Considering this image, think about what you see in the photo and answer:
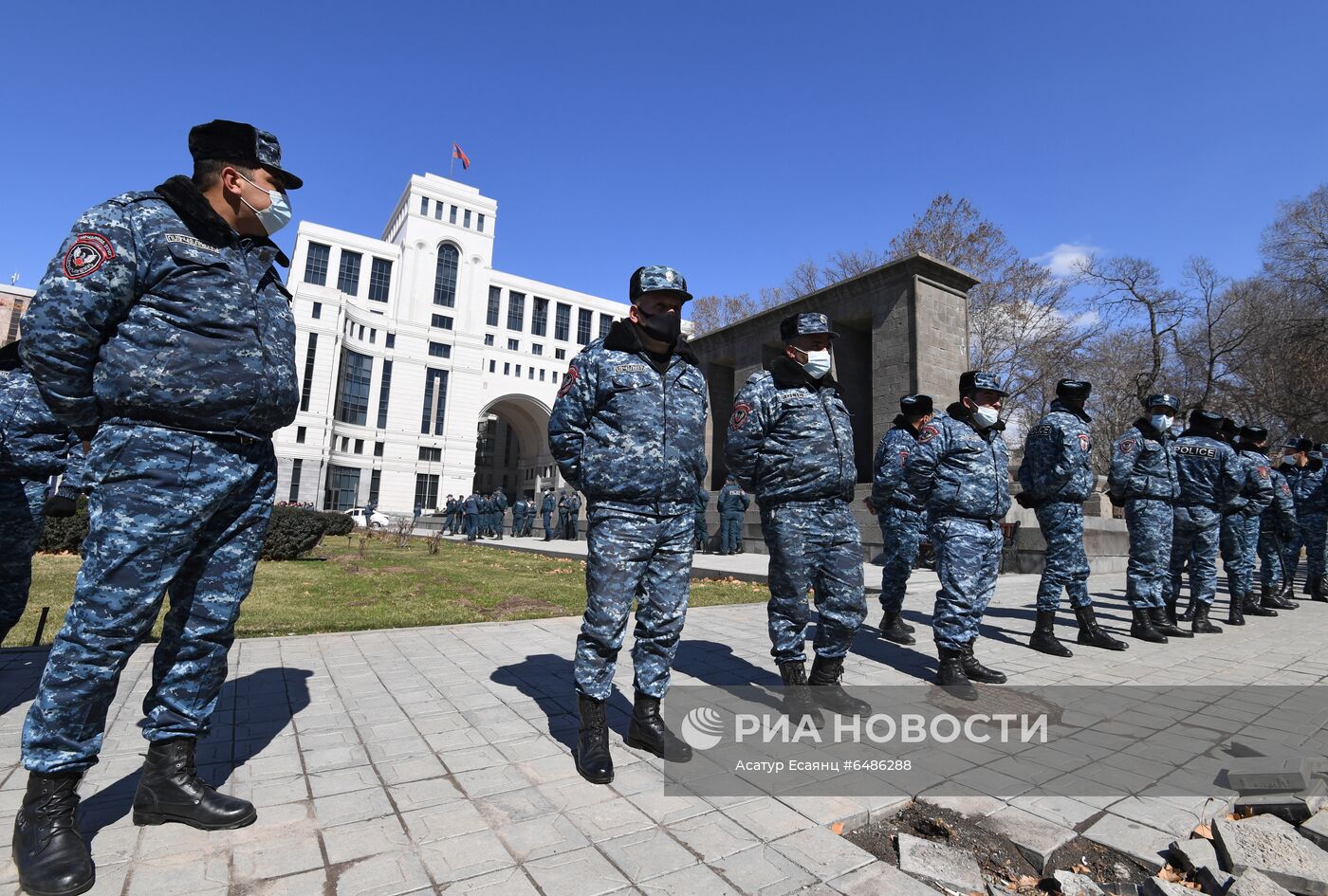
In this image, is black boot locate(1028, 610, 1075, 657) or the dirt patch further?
black boot locate(1028, 610, 1075, 657)

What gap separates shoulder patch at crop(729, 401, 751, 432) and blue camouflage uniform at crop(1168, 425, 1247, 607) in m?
6.01

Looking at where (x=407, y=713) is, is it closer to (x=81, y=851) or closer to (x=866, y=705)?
(x=81, y=851)

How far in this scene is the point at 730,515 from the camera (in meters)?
16.4

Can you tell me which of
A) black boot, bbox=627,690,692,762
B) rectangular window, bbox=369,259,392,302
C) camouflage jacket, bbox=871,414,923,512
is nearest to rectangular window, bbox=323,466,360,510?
rectangular window, bbox=369,259,392,302

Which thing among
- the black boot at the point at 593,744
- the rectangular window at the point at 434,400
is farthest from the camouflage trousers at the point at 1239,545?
the rectangular window at the point at 434,400

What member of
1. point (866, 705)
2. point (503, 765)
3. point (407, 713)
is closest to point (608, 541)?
point (503, 765)

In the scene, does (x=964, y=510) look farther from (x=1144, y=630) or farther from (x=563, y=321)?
(x=563, y=321)

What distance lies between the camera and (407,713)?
3.68 metres

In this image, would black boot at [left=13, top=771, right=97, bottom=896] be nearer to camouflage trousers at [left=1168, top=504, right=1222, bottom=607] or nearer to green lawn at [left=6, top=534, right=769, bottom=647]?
green lawn at [left=6, top=534, right=769, bottom=647]

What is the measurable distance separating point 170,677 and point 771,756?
8.54 ft

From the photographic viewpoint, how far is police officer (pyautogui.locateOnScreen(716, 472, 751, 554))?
16.2 metres

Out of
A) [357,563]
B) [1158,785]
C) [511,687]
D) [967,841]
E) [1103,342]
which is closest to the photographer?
[967,841]

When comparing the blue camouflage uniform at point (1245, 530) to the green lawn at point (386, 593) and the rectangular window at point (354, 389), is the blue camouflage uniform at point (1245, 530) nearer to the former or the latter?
the green lawn at point (386, 593)

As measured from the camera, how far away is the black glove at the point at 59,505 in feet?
13.2
